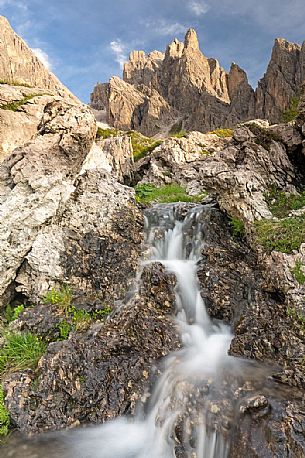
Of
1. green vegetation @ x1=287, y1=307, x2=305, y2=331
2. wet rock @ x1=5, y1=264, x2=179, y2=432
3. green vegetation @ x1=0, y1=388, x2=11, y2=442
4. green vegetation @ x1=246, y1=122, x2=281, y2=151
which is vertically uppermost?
green vegetation @ x1=246, y1=122, x2=281, y2=151

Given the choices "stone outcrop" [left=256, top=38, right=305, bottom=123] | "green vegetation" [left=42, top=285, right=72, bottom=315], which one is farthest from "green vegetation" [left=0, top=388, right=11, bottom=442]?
"stone outcrop" [left=256, top=38, right=305, bottom=123]

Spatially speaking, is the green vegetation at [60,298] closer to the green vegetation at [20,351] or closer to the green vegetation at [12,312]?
the green vegetation at [12,312]

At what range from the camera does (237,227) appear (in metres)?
10.8

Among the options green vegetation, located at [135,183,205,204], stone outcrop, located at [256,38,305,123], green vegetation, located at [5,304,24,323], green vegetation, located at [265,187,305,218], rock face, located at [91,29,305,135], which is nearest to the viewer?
green vegetation, located at [5,304,24,323]

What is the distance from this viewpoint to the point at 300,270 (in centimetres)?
783

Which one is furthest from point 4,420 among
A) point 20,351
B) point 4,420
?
point 20,351

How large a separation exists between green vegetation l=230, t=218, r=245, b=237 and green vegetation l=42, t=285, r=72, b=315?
6001 mm

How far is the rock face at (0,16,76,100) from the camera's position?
106938 mm

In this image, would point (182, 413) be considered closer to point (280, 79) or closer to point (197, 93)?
point (280, 79)

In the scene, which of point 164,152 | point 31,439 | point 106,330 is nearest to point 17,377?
point 31,439

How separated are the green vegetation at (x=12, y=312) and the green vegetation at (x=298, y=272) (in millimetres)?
8116

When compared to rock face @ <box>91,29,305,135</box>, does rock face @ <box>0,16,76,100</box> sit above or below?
above

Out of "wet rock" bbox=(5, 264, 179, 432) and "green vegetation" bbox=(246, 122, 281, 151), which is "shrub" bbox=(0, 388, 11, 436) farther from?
"green vegetation" bbox=(246, 122, 281, 151)

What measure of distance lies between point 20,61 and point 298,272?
13106cm
